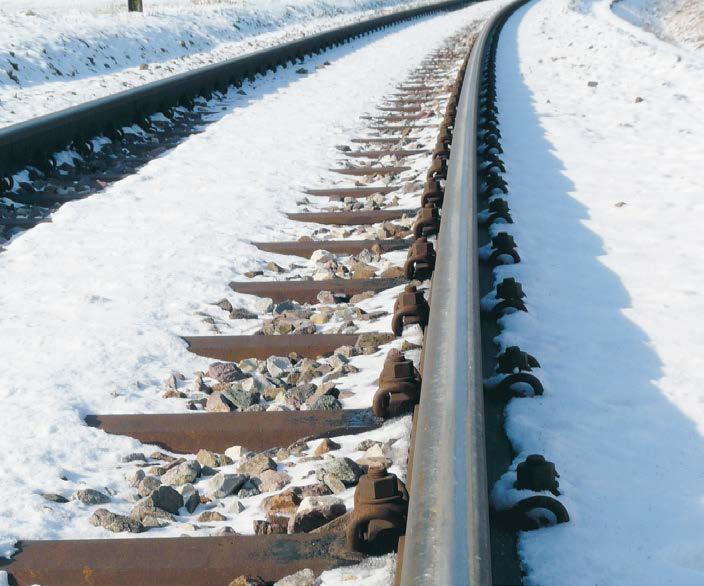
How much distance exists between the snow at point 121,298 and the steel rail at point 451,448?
0.96 feet

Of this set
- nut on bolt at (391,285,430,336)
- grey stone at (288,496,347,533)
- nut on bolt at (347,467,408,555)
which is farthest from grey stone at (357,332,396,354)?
nut on bolt at (347,467,408,555)

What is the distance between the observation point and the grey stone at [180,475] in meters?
2.57

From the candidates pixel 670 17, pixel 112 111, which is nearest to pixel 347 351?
pixel 112 111

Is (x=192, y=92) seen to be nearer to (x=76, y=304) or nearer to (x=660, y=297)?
(x=76, y=304)

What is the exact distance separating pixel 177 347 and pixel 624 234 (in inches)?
93.4

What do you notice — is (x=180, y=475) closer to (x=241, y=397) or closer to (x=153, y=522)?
(x=153, y=522)

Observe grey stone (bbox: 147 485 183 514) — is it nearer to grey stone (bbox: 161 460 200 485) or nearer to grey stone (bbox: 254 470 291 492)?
grey stone (bbox: 161 460 200 485)

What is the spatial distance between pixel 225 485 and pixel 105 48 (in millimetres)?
14648

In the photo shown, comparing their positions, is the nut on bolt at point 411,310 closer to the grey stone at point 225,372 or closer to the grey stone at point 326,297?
the grey stone at point 225,372

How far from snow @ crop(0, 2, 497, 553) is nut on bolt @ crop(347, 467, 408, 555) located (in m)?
0.38

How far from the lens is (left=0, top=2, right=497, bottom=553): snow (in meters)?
2.61

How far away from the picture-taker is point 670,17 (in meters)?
33.1

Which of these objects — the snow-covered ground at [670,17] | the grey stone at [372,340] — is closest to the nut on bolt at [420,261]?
the grey stone at [372,340]

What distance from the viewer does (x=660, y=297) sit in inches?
149
